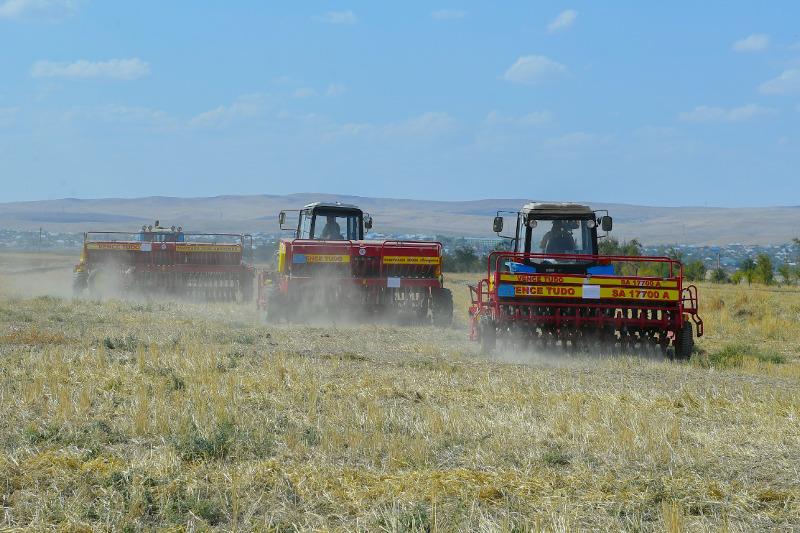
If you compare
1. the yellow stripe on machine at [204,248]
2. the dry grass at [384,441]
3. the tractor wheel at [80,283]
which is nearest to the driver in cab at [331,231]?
the yellow stripe on machine at [204,248]

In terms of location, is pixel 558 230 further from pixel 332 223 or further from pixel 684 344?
pixel 332 223

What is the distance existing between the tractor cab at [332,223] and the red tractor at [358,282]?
190 centimetres

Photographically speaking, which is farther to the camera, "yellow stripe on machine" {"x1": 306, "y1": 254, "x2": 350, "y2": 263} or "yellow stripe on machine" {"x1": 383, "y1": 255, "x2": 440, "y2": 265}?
"yellow stripe on machine" {"x1": 383, "y1": 255, "x2": 440, "y2": 265}

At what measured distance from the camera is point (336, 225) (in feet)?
78.2

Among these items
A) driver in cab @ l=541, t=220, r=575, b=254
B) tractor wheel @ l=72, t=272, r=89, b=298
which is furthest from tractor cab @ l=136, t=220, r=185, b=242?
Answer: driver in cab @ l=541, t=220, r=575, b=254

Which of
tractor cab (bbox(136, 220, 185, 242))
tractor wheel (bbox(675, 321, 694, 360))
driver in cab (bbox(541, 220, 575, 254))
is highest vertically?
driver in cab (bbox(541, 220, 575, 254))

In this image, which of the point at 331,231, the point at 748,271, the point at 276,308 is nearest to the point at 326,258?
the point at 276,308

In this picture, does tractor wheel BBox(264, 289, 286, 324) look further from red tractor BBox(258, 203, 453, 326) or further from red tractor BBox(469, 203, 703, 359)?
red tractor BBox(469, 203, 703, 359)

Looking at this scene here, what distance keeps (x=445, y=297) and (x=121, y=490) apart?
1494cm

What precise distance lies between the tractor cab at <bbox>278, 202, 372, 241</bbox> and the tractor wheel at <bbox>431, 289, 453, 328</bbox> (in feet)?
9.79

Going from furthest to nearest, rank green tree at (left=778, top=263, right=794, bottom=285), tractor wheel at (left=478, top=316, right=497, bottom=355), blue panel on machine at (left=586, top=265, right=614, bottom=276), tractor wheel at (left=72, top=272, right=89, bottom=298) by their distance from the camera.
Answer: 1. green tree at (left=778, top=263, right=794, bottom=285)
2. tractor wheel at (left=72, top=272, right=89, bottom=298)
3. blue panel on machine at (left=586, top=265, right=614, bottom=276)
4. tractor wheel at (left=478, top=316, right=497, bottom=355)

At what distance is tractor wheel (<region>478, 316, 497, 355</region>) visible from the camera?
15359 mm

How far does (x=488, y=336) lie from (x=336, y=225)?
904 cm

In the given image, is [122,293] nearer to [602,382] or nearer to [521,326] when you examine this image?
[521,326]
